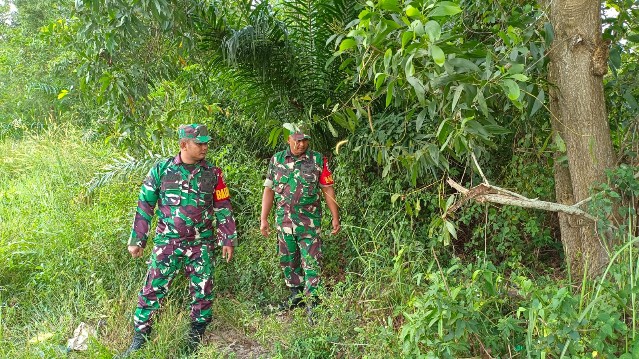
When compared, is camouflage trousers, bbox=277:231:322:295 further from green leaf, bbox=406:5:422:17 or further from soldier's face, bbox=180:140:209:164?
green leaf, bbox=406:5:422:17

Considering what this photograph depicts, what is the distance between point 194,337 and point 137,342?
37 cm

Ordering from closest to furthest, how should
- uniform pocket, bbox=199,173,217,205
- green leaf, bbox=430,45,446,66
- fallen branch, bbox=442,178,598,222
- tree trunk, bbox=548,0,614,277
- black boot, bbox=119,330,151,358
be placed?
green leaf, bbox=430,45,446,66
fallen branch, bbox=442,178,598,222
tree trunk, bbox=548,0,614,277
black boot, bbox=119,330,151,358
uniform pocket, bbox=199,173,217,205

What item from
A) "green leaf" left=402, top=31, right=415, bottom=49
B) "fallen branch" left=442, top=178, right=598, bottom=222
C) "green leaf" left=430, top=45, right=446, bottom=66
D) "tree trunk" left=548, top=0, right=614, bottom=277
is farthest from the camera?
"tree trunk" left=548, top=0, right=614, bottom=277

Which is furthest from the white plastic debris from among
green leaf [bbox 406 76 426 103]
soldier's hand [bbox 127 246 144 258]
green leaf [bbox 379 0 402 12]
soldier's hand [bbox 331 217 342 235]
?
green leaf [bbox 379 0 402 12]

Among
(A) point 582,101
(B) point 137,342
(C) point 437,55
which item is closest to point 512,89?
(C) point 437,55

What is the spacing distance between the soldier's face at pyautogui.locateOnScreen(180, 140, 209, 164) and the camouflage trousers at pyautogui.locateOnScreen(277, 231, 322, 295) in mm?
906

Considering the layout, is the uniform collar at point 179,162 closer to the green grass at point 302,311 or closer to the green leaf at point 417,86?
the green grass at point 302,311

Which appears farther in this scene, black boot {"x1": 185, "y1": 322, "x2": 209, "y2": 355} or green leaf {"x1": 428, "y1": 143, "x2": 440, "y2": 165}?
black boot {"x1": 185, "y1": 322, "x2": 209, "y2": 355}

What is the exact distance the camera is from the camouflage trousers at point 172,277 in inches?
139

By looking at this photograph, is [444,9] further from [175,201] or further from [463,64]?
[175,201]

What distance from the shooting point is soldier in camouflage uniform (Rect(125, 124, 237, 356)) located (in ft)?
11.6

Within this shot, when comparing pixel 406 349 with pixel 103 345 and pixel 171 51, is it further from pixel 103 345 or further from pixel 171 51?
pixel 171 51

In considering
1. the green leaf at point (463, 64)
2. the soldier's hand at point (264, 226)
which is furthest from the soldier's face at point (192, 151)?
the green leaf at point (463, 64)

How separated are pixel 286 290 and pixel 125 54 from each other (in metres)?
2.20
